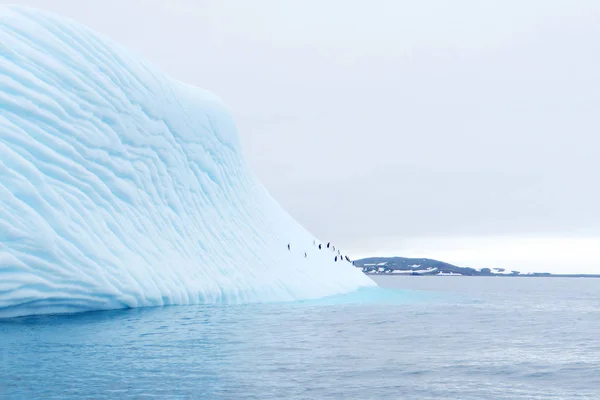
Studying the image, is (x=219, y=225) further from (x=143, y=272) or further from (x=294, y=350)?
(x=294, y=350)

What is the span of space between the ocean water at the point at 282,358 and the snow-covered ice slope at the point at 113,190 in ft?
3.67

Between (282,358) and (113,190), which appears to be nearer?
(282,358)

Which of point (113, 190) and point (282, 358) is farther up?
point (113, 190)

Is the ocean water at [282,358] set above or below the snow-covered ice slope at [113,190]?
below

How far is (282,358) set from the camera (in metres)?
9.79

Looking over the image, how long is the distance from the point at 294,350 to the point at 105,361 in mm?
3193

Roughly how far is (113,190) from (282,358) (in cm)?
907

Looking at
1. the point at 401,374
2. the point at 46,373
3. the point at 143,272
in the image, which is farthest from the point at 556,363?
the point at 143,272

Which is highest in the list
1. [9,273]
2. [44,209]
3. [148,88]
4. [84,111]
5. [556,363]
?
[148,88]

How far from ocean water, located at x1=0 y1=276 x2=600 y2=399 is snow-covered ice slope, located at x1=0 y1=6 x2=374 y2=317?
1118mm

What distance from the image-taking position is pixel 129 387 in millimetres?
7316

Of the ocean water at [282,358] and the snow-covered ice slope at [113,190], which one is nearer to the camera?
the ocean water at [282,358]

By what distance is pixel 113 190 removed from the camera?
17.0 metres

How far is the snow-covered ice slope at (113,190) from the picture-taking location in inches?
549
